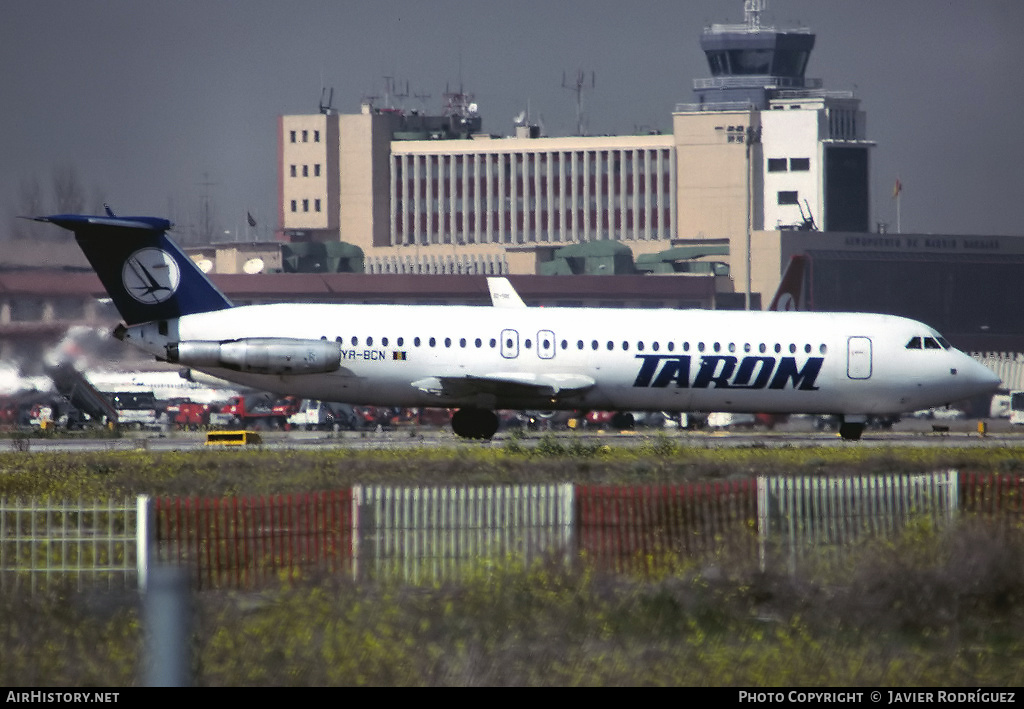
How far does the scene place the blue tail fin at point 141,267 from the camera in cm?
3606

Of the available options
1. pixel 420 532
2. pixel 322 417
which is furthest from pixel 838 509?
pixel 322 417

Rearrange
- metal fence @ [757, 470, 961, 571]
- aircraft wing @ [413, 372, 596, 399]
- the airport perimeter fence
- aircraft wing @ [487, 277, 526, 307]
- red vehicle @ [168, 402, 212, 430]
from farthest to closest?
1. red vehicle @ [168, 402, 212, 430]
2. aircraft wing @ [487, 277, 526, 307]
3. aircraft wing @ [413, 372, 596, 399]
4. metal fence @ [757, 470, 961, 571]
5. the airport perimeter fence

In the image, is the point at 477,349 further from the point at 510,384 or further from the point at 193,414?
the point at 193,414

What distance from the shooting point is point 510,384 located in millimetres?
36781

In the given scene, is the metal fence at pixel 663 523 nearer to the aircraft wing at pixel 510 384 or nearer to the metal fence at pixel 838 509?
the metal fence at pixel 838 509

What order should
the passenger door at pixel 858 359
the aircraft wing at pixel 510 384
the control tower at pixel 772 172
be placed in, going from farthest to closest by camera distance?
the control tower at pixel 772 172 → the passenger door at pixel 858 359 → the aircraft wing at pixel 510 384

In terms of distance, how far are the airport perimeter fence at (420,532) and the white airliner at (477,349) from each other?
18.2 metres

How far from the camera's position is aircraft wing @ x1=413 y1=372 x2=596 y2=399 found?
1444 inches

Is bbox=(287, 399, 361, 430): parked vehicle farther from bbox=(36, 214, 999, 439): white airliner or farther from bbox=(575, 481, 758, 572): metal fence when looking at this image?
bbox=(575, 481, 758, 572): metal fence

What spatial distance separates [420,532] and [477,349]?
19.6 m

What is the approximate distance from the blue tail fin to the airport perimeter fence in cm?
1916

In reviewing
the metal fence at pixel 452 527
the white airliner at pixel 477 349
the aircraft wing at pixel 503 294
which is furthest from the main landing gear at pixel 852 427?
the metal fence at pixel 452 527

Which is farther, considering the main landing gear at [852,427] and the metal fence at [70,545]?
the main landing gear at [852,427]

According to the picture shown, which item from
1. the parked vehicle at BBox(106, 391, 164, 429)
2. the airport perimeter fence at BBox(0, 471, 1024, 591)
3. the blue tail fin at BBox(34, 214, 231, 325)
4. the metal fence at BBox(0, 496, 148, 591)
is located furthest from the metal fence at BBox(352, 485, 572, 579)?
the parked vehicle at BBox(106, 391, 164, 429)
